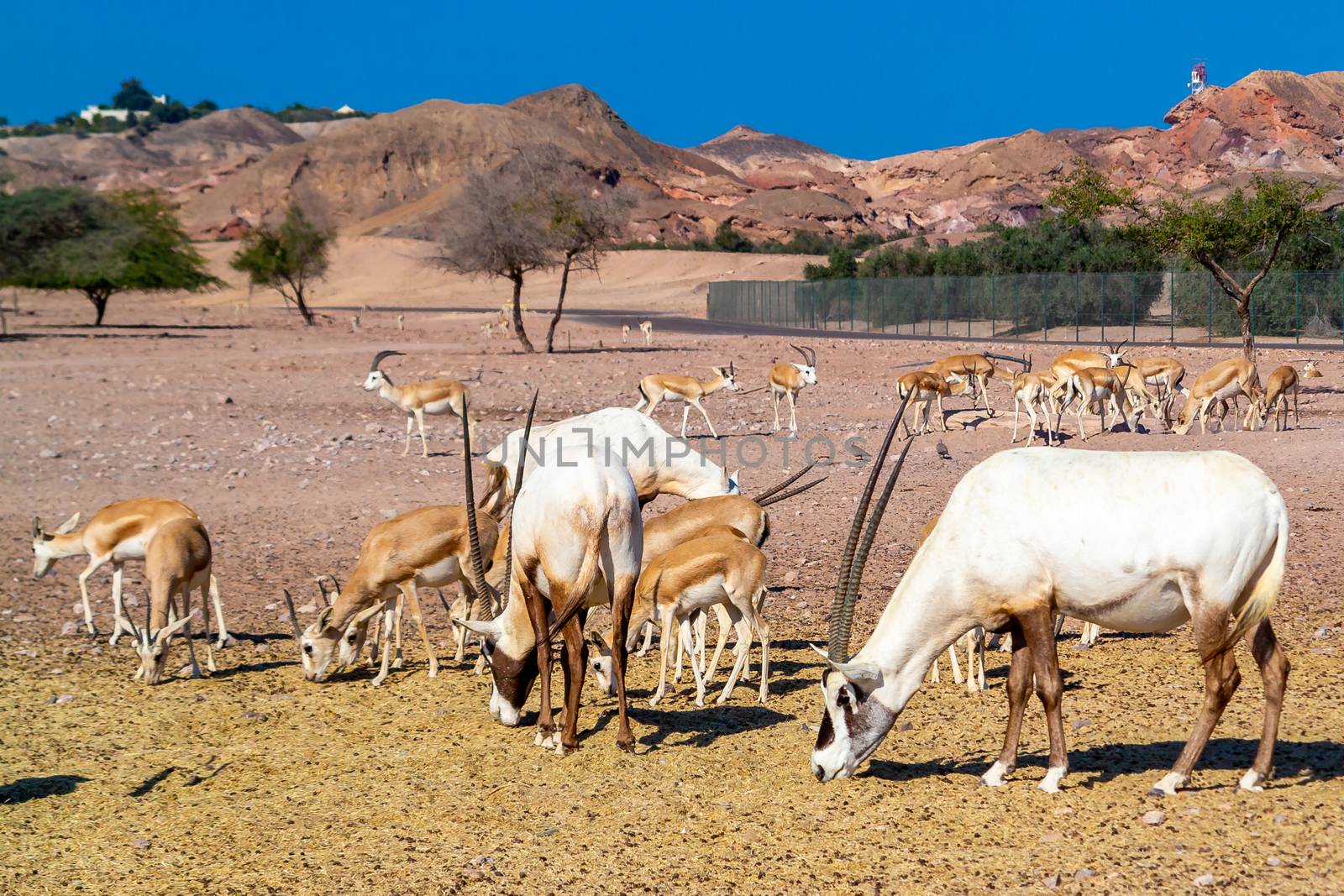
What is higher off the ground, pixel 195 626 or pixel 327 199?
pixel 327 199

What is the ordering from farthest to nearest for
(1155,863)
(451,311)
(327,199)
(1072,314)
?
(327,199) → (451,311) → (1072,314) → (1155,863)

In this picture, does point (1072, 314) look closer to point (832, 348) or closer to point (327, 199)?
point (832, 348)

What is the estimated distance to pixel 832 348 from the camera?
39656 mm

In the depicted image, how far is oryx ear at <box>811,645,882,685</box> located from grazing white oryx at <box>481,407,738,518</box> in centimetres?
505

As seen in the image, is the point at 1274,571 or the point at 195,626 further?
the point at 195,626

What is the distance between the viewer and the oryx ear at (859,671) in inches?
242

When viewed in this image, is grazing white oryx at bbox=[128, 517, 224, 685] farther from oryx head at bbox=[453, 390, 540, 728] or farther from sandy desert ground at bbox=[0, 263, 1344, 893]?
oryx head at bbox=[453, 390, 540, 728]

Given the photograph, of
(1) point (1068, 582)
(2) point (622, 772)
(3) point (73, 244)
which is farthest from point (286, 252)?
(1) point (1068, 582)

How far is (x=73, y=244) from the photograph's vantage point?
2052 inches

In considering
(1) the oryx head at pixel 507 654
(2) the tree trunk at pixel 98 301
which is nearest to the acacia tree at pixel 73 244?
(2) the tree trunk at pixel 98 301

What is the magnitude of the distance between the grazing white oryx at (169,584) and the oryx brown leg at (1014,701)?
540cm

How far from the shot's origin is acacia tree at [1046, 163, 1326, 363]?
31.0 metres

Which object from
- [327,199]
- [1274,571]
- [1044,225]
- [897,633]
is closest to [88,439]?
[897,633]

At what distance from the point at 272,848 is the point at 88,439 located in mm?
15345
